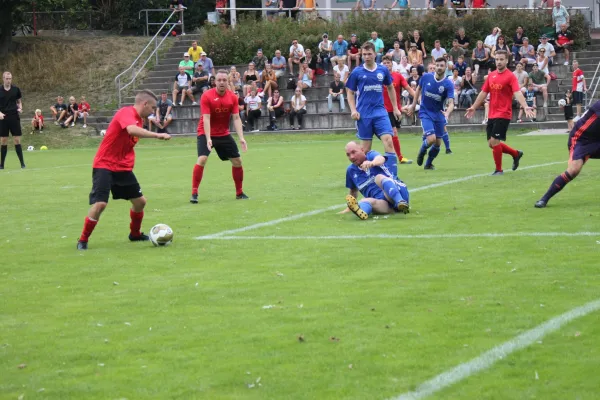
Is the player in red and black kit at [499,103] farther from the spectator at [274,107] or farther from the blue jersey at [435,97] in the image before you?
the spectator at [274,107]

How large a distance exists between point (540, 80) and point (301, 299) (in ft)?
87.2

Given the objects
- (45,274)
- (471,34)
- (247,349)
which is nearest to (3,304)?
(45,274)

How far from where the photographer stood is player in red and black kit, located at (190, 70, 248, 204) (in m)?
14.8

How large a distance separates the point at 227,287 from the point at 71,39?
3734cm

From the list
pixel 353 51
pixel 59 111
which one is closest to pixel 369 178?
pixel 353 51

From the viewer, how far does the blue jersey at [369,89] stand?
605 inches

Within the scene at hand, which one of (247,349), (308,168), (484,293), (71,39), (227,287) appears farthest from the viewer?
(71,39)

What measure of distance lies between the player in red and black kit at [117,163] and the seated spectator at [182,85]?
25422 millimetres

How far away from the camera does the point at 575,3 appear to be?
1556 inches

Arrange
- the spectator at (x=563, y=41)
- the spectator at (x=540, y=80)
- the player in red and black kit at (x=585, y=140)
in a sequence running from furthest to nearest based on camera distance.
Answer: the spectator at (x=563, y=41) → the spectator at (x=540, y=80) → the player in red and black kit at (x=585, y=140)

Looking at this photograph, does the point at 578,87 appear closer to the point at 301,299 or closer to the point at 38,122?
the point at 38,122

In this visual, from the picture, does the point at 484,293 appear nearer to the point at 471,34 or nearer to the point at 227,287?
the point at 227,287

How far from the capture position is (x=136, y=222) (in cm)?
1109

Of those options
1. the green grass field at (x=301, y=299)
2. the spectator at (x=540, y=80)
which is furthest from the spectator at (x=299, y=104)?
the green grass field at (x=301, y=299)
